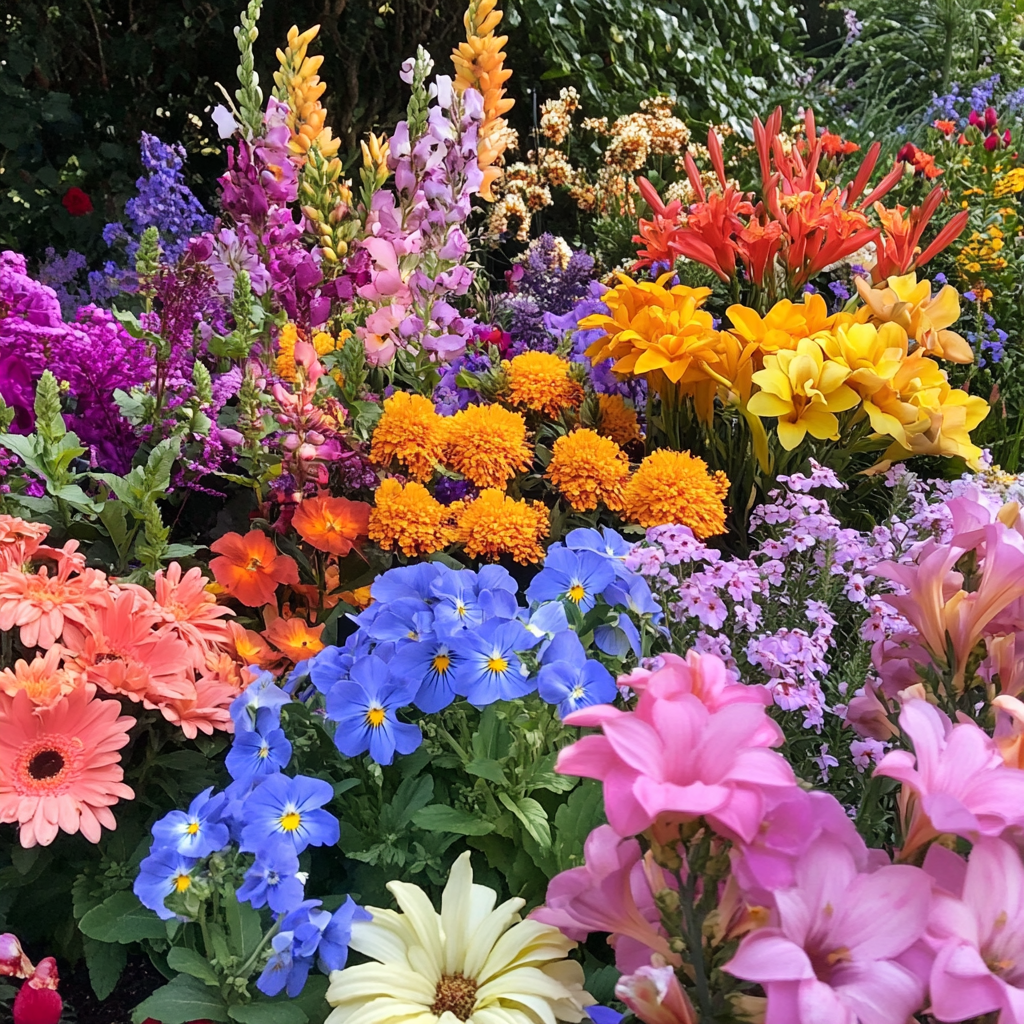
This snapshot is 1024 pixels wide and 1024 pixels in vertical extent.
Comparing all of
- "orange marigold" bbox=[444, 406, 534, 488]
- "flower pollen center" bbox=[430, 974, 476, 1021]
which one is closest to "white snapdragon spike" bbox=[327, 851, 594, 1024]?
"flower pollen center" bbox=[430, 974, 476, 1021]

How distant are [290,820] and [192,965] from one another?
15 cm

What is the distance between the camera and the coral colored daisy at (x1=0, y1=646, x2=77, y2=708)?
0.97 metres

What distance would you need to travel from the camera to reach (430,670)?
0.94 meters

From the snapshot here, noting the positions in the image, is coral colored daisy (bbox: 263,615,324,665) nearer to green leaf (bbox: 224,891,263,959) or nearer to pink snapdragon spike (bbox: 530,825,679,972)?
green leaf (bbox: 224,891,263,959)

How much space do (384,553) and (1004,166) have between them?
2.90m

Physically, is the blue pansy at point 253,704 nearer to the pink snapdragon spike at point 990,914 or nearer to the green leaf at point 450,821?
the green leaf at point 450,821

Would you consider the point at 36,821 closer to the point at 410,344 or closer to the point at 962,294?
the point at 410,344

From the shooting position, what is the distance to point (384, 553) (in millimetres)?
1498

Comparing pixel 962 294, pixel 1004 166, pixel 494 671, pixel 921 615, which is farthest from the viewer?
pixel 1004 166

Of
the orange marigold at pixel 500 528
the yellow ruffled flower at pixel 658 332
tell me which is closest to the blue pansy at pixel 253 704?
the orange marigold at pixel 500 528

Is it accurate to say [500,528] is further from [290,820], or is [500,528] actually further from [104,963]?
[104,963]

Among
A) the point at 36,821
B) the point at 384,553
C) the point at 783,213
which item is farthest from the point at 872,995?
the point at 783,213

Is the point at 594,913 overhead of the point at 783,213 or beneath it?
beneath

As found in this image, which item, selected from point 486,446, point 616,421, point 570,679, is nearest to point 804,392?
point 616,421
